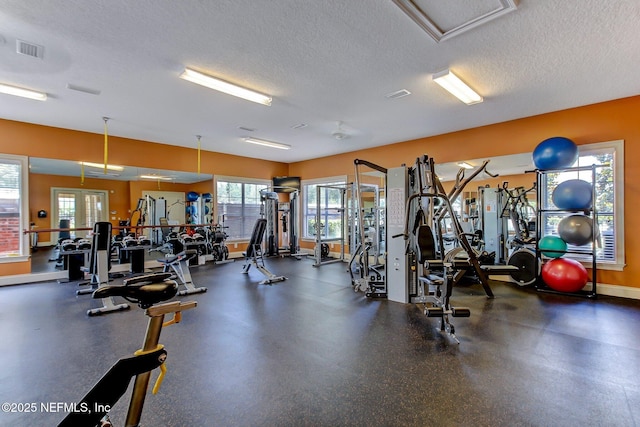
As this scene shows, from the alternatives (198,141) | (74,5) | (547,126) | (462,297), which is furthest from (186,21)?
(547,126)

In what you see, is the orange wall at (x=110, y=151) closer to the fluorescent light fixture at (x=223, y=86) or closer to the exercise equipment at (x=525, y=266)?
the fluorescent light fixture at (x=223, y=86)

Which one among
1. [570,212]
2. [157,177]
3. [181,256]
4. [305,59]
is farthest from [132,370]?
[157,177]

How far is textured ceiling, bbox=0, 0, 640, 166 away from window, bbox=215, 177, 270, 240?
9.72 feet

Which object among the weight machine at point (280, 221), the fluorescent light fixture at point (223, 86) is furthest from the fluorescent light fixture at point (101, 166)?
the fluorescent light fixture at point (223, 86)

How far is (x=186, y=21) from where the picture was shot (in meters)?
2.48

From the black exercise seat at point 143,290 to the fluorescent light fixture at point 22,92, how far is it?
178 inches

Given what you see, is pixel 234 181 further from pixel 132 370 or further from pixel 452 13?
pixel 132 370

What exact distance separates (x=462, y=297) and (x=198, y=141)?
6.24 metres

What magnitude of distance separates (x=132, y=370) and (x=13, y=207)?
627 cm

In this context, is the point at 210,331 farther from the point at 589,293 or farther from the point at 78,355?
the point at 589,293

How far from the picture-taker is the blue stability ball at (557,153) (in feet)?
14.2

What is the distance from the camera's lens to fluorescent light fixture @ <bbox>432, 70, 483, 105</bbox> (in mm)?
3390

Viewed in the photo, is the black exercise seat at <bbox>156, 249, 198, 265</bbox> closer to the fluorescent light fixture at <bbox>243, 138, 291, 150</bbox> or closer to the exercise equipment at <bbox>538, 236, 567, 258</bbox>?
the fluorescent light fixture at <bbox>243, 138, 291, 150</bbox>

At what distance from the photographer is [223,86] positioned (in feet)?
12.0
